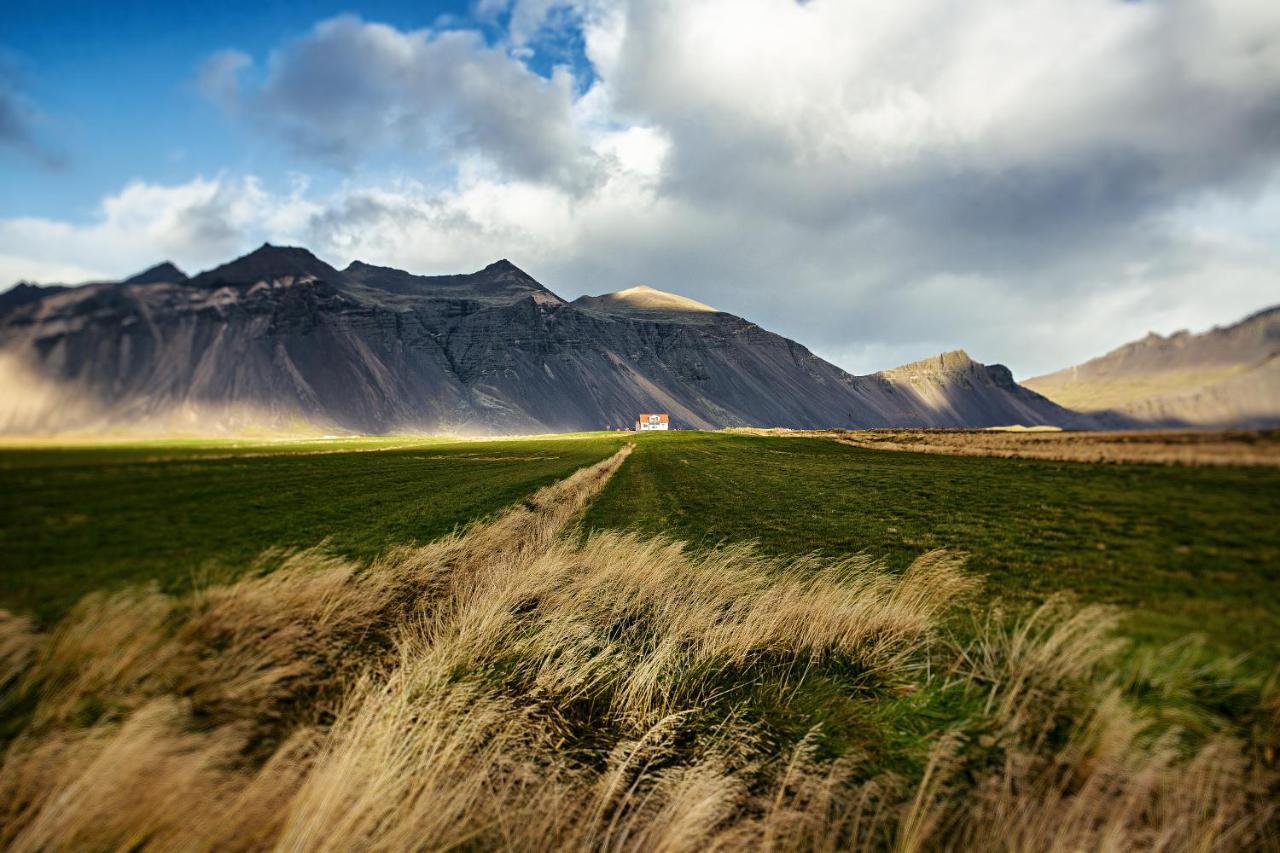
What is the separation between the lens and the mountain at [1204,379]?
3621 millimetres

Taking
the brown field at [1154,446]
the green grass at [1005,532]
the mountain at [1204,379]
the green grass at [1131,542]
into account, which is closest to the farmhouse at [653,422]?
the green grass at [1131,542]

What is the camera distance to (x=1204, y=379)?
4.06 meters

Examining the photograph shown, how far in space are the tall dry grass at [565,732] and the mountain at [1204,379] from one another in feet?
5.01

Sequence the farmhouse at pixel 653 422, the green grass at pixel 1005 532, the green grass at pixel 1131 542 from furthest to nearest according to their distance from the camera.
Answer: the farmhouse at pixel 653 422, the green grass at pixel 1131 542, the green grass at pixel 1005 532

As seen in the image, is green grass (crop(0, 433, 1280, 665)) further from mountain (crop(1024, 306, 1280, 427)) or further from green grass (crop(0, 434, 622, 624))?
mountain (crop(1024, 306, 1280, 427))

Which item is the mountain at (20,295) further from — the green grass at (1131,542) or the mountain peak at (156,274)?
the green grass at (1131,542)

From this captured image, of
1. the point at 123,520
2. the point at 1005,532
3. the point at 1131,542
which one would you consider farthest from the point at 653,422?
the point at 123,520

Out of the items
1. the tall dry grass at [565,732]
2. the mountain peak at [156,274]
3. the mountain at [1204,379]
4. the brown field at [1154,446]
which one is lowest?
the tall dry grass at [565,732]

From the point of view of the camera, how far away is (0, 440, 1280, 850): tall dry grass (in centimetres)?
295

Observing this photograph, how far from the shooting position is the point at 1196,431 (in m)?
3.79

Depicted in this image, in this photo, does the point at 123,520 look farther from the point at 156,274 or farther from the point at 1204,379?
the point at 1204,379

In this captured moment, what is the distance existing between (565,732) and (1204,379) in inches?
236

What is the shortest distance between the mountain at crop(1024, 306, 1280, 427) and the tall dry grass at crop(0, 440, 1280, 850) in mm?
1528

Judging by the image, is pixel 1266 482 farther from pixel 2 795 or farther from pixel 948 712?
pixel 2 795
